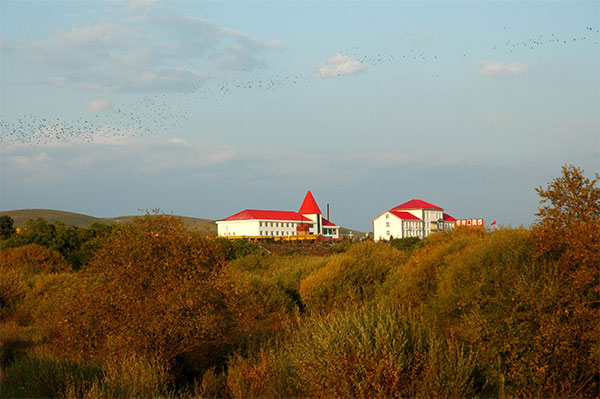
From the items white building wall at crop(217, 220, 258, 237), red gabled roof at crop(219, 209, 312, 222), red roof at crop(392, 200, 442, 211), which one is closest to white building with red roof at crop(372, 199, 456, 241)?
red roof at crop(392, 200, 442, 211)

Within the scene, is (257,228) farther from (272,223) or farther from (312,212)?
(312,212)

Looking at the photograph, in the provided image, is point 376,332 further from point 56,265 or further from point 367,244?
point 56,265

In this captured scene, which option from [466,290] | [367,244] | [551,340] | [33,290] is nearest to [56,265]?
[33,290]

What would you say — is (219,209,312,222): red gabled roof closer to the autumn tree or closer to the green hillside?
the green hillside

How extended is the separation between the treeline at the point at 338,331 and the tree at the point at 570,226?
3 centimetres

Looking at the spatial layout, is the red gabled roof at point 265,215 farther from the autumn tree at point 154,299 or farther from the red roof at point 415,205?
the autumn tree at point 154,299

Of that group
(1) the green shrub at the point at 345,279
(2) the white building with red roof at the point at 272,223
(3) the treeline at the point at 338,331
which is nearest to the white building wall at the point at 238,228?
(2) the white building with red roof at the point at 272,223

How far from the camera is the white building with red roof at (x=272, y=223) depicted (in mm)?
81688

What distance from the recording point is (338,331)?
10969mm

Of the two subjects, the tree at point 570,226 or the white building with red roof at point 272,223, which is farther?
the white building with red roof at point 272,223

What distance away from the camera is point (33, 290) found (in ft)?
84.7

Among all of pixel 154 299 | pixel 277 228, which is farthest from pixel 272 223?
pixel 154 299

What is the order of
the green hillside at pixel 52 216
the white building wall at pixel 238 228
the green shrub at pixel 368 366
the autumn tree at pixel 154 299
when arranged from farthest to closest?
the green hillside at pixel 52 216
the white building wall at pixel 238 228
the autumn tree at pixel 154 299
the green shrub at pixel 368 366

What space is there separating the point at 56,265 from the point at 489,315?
28070mm
